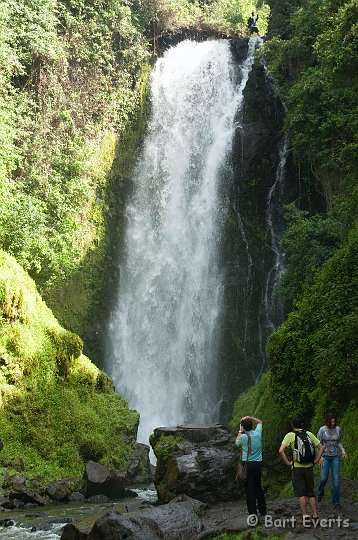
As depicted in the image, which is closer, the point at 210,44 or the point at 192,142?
the point at 192,142

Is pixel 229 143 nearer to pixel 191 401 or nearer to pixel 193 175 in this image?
pixel 193 175

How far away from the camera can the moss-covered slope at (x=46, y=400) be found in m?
18.1

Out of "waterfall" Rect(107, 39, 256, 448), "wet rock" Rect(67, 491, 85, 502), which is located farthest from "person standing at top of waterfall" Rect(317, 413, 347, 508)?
"waterfall" Rect(107, 39, 256, 448)

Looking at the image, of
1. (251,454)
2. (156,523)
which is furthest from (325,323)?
(156,523)

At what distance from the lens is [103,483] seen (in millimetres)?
15789

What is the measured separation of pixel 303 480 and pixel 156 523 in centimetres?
263

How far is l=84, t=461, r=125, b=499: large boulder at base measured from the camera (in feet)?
51.8

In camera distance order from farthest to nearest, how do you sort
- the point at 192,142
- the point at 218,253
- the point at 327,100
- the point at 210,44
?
the point at 210,44 < the point at 192,142 < the point at 218,253 < the point at 327,100

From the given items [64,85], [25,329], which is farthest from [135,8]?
[25,329]

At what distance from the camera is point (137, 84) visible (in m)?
31.3

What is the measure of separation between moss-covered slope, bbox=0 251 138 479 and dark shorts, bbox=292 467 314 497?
35.1ft

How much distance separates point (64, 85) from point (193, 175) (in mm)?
7447

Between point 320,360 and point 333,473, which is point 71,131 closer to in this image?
point 320,360

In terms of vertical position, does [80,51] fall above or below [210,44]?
below
